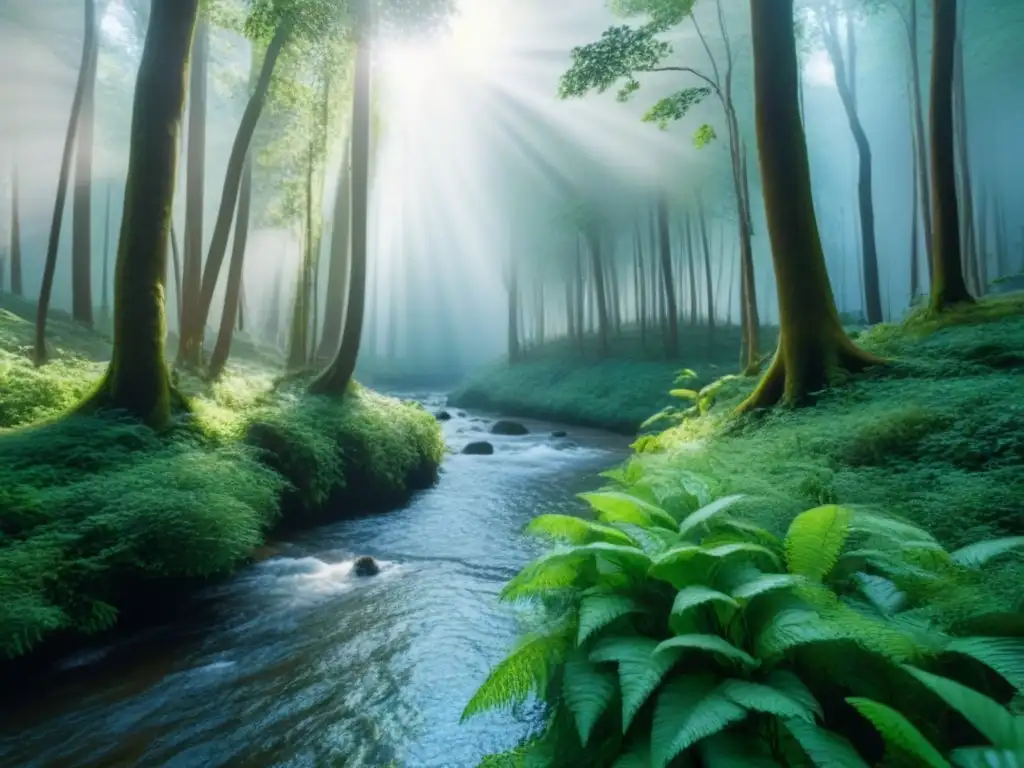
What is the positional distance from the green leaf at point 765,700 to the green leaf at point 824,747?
0.03 metres

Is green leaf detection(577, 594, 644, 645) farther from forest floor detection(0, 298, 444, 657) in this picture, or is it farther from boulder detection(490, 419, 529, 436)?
boulder detection(490, 419, 529, 436)

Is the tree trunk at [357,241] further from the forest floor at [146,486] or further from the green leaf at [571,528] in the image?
the green leaf at [571,528]

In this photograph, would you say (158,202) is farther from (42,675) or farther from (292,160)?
(292,160)

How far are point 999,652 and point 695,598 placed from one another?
3.42ft

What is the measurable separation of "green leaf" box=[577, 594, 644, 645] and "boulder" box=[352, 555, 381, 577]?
4535 millimetres

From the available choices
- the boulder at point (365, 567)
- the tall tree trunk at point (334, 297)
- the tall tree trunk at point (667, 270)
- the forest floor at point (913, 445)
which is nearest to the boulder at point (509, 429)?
the tall tree trunk at point (334, 297)

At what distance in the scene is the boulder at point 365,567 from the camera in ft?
21.5

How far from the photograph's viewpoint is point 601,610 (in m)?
2.47

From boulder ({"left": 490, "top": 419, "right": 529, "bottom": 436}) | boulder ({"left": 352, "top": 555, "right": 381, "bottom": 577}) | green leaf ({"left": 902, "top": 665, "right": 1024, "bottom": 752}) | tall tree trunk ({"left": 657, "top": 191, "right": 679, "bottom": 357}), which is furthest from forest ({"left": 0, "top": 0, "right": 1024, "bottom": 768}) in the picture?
tall tree trunk ({"left": 657, "top": 191, "right": 679, "bottom": 357})

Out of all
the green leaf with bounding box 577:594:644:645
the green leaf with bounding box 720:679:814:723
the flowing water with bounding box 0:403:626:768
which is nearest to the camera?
the green leaf with bounding box 720:679:814:723

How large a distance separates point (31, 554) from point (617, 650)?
4.52 metres

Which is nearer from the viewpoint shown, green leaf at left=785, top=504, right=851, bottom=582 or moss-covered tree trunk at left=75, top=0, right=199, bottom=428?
green leaf at left=785, top=504, right=851, bottom=582

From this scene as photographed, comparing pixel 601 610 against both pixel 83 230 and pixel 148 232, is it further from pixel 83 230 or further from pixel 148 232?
pixel 83 230

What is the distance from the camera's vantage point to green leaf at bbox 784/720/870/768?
178 cm
